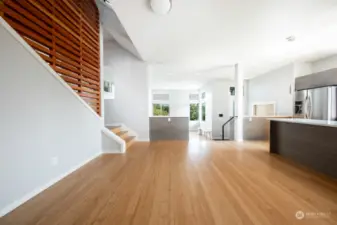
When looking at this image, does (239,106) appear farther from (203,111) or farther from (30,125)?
(203,111)

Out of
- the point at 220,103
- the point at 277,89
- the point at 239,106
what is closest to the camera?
the point at 239,106

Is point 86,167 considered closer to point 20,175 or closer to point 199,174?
point 20,175

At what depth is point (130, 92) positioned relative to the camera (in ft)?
23.9

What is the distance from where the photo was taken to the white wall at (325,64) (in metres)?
6.21

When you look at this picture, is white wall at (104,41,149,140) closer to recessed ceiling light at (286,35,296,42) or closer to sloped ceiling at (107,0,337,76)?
sloped ceiling at (107,0,337,76)

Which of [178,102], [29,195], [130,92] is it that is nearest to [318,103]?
[130,92]

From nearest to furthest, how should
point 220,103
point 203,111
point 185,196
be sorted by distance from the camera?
point 185,196 → point 220,103 → point 203,111

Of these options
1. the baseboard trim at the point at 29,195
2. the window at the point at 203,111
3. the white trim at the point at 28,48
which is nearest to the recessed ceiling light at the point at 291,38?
the white trim at the point at 28,48

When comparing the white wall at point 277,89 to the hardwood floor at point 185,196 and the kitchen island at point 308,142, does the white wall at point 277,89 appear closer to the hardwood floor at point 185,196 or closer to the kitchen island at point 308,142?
the kitchen island at point 308,142

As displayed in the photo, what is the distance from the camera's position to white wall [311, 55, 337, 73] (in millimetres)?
6207

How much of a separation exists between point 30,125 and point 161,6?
8.81 ft

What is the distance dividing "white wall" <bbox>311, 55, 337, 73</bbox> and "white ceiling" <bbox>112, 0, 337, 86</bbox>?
12.8 inches

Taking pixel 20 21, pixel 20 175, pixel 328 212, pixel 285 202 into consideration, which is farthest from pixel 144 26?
pixel 328 212

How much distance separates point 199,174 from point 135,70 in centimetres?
494
